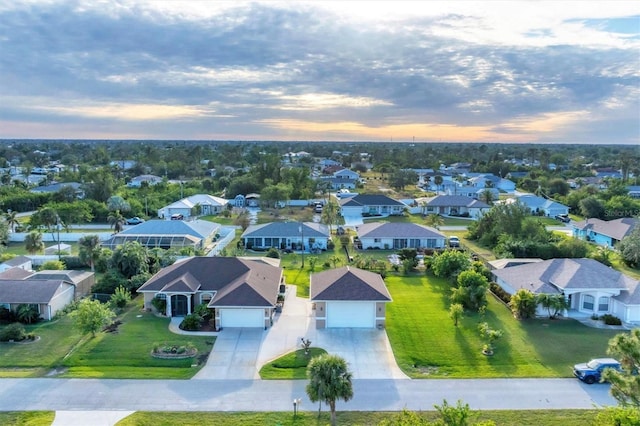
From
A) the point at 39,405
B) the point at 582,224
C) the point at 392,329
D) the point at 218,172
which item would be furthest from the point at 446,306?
the point at 218,172

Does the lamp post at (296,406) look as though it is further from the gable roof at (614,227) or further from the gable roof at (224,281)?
the gable roof at (614,227)

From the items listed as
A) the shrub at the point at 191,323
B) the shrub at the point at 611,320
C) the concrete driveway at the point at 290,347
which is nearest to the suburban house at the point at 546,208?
the shrub at the point at 611,320

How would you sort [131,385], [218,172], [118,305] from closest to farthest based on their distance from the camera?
[131,385] → [118,305] → [218,172]

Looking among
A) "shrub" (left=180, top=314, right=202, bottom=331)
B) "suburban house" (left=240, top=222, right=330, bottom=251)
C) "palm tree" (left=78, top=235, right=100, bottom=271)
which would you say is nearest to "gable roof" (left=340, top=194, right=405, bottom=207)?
"suburban house" (left=240, top=222, right=330, bottom=251)

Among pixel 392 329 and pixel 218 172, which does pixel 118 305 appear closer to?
pixel 392 329

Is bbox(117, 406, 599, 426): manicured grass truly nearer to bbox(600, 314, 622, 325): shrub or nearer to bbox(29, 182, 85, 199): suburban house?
bbox(600, 314, 622, 325): shrub

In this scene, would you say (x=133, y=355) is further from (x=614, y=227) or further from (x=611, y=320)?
(x=614, y=227)

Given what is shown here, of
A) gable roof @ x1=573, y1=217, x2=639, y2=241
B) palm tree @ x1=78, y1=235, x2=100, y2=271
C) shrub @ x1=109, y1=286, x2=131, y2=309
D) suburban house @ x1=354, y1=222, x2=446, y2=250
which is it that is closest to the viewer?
shrub @ x1=109, y1=286, x2=131, y2=309
